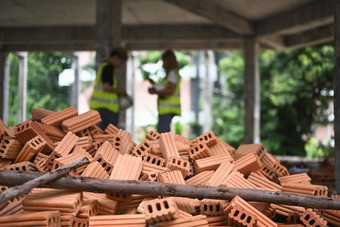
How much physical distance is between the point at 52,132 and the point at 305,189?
3.48m

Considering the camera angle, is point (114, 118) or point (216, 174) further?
point (114, 118)

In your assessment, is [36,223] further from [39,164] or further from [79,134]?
[79,134]

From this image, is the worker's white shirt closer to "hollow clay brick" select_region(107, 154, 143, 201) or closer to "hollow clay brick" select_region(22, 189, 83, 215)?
"hollow clay brick" select_region(107, 154, 143, 201)

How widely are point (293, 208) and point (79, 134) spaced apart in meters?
3.14

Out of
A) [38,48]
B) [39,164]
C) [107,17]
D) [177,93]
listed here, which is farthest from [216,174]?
[38,48]

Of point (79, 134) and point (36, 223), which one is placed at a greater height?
point (79, 134)

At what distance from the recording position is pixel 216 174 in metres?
5.54

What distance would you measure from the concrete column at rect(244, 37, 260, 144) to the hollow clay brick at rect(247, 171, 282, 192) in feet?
36.3

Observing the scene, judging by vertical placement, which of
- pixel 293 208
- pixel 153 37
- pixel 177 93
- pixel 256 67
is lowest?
pixel 293 208

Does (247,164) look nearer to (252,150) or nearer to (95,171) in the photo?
(252,150)

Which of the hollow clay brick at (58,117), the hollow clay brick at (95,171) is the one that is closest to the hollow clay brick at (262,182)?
the hollow clay brick at (95,171)

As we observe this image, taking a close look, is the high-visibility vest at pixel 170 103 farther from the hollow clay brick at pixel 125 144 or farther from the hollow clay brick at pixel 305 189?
the hollow clay brick at pixel 305 189

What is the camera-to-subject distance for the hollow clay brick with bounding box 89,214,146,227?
411 centimetres

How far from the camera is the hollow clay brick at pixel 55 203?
4223mm
